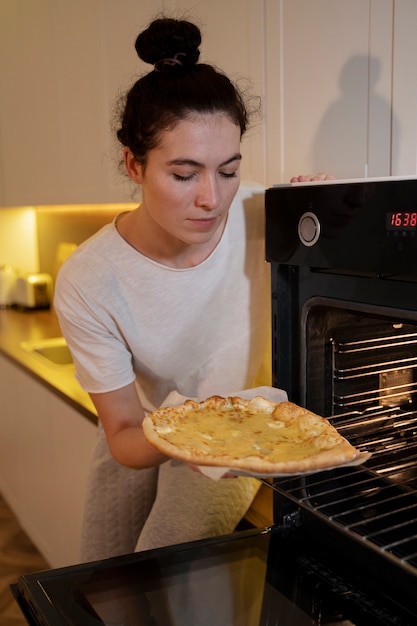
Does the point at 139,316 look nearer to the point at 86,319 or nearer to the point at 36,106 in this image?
the point at 86,319

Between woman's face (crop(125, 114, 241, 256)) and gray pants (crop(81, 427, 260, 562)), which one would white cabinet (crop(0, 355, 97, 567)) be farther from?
woman's face (crop(125, 114, 241, 256))

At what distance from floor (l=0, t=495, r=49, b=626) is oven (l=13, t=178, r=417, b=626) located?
1817mm

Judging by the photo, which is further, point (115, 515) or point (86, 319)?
point (115, 515)

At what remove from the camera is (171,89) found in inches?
43.9

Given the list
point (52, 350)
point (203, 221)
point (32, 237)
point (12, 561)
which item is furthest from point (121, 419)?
point (32, 237)

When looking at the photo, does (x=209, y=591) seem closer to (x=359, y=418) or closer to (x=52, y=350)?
(x=359, y=418)

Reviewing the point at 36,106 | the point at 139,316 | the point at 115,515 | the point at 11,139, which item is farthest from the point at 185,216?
the point at 11,139

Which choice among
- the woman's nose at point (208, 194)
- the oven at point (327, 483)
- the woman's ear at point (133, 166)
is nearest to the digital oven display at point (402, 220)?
the oven at point (327, 483)

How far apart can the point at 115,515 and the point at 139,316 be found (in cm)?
56

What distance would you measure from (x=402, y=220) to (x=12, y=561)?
8.33 feet

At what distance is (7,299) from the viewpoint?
3.78 m

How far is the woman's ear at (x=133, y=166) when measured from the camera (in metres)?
1.18

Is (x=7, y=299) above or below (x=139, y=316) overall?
below

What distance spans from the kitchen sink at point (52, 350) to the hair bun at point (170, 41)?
1771 millimetres
